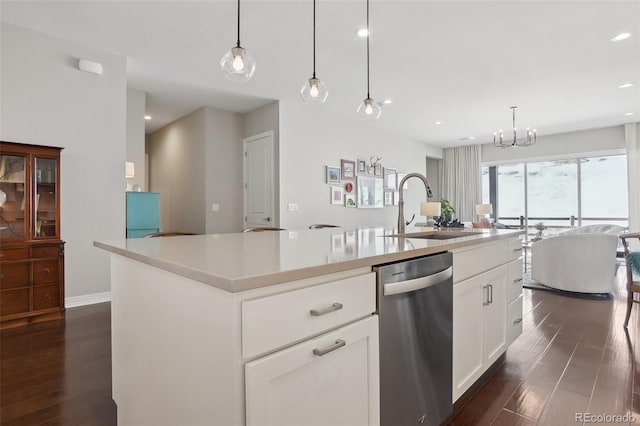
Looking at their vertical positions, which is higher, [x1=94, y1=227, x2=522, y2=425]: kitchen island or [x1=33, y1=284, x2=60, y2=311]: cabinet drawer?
[x1=94, y1=227, x2=522, y2=425]: kitchen island

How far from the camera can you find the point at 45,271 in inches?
117

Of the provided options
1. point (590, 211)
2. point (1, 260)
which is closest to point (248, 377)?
point (1, 260)

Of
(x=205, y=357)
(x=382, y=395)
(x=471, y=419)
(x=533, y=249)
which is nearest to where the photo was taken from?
(x=205, y=357)

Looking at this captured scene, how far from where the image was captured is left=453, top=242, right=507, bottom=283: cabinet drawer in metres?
1.52

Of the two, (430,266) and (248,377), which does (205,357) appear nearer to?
(248,377)

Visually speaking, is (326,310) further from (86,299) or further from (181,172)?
(181,172)

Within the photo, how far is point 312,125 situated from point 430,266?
4.59 metres

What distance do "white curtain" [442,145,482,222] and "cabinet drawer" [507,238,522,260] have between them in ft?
22.0

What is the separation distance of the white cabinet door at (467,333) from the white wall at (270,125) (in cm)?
364

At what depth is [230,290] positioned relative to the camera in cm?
68

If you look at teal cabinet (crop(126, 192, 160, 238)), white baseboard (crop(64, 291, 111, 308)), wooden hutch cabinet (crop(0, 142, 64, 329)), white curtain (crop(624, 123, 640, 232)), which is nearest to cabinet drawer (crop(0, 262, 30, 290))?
wooden hutch cabinet (crop(0, 142, 64, 329))

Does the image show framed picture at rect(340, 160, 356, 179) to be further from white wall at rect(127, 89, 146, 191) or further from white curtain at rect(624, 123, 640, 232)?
white curtain at rect(624, 123, 640, 232)

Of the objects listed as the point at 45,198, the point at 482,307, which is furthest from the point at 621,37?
the point at 45,198

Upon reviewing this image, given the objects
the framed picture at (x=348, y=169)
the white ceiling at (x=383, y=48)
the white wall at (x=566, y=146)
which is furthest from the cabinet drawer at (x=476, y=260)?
the white wall at (x=566, y=146)
